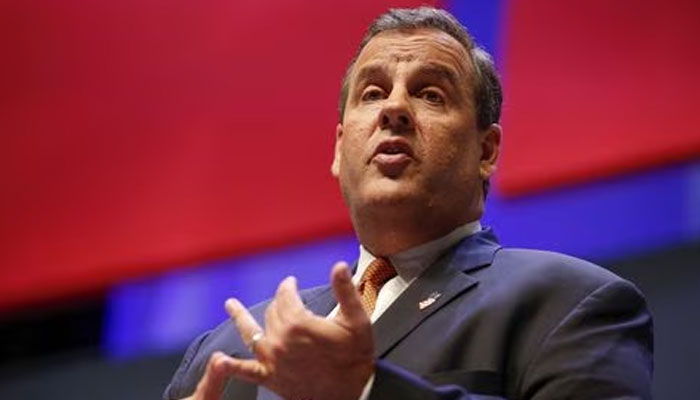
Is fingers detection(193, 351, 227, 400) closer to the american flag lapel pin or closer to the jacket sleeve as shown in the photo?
the jacket sleeve

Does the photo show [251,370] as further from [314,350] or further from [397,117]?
[397,117]

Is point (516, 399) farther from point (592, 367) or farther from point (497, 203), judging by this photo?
point (497, 203)

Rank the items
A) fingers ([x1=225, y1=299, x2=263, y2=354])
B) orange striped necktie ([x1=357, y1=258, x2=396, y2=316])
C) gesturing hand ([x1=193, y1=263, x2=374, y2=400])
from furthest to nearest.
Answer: orange striped necktie ([x1=357, y1=258, x2=396, y2=316])
fingers ([x1=225, y1=299, x2=263, y2=354])
gesturing hand ([x1=193, y1=263, x2=374, y2=400])

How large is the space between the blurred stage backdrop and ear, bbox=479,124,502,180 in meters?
0.66

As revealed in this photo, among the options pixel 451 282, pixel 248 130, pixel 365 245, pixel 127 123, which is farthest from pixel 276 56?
pixel 451 282

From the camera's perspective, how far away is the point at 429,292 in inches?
68.3

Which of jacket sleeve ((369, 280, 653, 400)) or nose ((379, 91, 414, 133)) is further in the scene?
nose ((379, 91, 414, 133))

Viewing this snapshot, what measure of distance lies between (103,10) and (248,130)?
26.3 inches

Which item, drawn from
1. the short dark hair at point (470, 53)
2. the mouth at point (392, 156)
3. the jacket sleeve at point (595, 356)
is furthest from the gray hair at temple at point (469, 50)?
the jacket sleeve at point (595, 356)

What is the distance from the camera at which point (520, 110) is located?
280cm

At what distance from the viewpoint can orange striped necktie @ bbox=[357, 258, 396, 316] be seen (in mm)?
1847

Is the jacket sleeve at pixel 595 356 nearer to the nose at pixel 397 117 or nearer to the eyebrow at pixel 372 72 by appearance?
the nose at pixel 397 117

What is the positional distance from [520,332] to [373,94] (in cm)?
60

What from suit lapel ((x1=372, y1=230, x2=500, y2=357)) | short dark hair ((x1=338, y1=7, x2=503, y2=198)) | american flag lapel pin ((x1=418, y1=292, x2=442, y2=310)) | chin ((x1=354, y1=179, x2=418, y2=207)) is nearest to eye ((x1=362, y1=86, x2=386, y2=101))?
short dark hair ((x1=338, y1=7, x2=503, y2=198))
